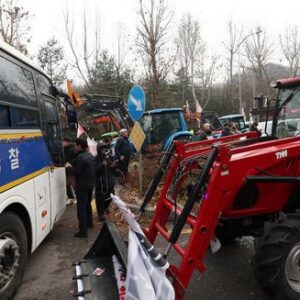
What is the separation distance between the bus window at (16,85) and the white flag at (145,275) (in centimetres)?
233

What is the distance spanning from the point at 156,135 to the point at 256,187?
10.4 metres

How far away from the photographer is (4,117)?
13.5ft

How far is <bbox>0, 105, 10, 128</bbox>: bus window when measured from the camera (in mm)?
4055

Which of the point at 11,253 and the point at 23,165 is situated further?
the point at 23,165

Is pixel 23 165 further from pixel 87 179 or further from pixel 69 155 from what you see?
pixel 69 155

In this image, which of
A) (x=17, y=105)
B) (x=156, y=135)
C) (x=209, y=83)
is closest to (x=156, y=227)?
(x=17, y=105)

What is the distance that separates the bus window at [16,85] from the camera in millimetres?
4242

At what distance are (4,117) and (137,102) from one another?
3490 mm

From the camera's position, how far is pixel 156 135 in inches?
563

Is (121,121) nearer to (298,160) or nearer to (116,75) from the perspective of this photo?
(298,160)

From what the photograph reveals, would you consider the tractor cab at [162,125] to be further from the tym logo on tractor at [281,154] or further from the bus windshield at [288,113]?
the tym logo on tractor at [281,154]

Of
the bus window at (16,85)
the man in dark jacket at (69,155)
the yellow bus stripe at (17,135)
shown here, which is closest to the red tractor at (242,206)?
the yellow bus stripe at (17,135)

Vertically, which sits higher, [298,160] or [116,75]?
[116,75]

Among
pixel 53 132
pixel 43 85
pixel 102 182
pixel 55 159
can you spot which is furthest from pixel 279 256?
pixel 102 182
